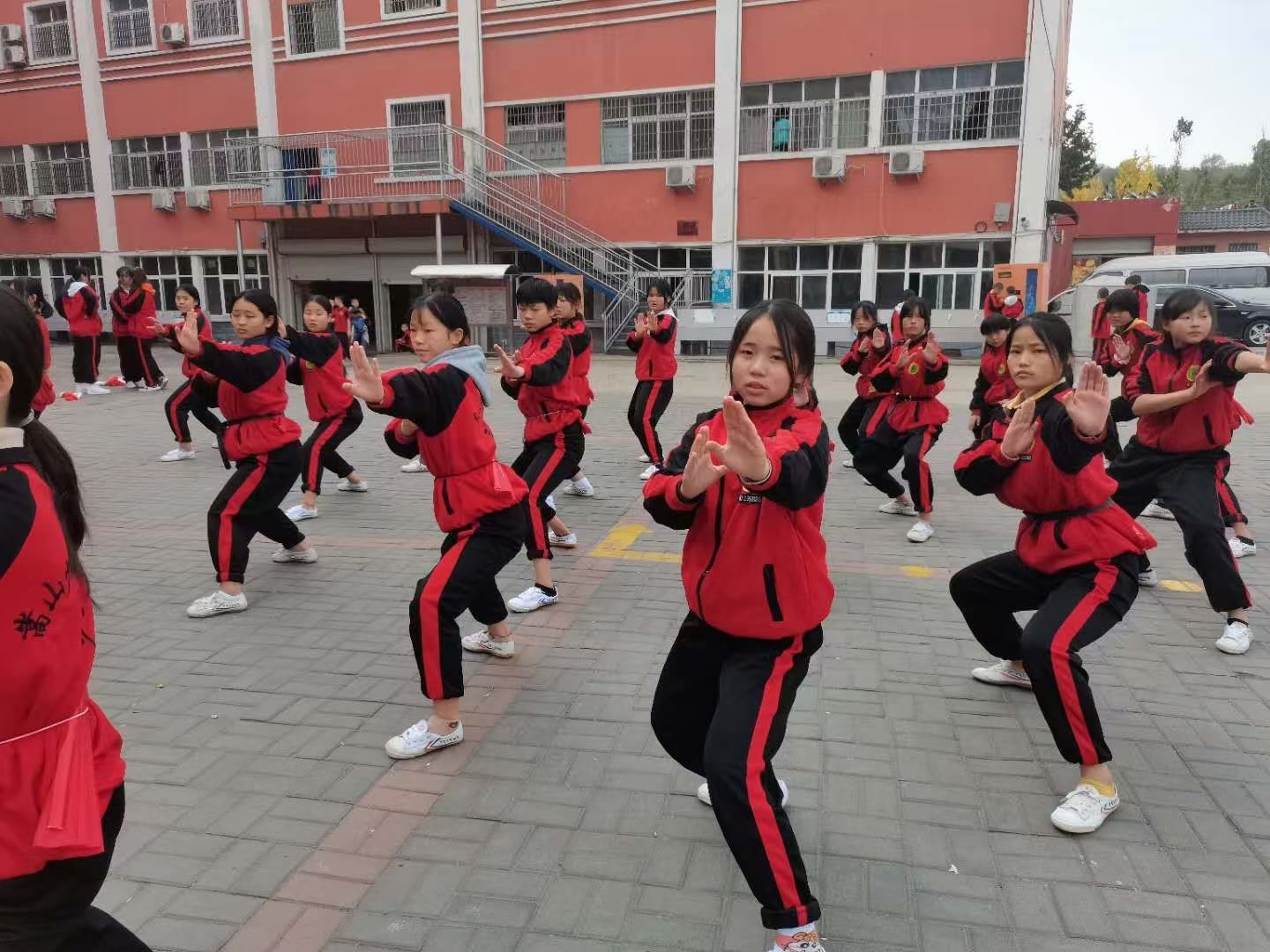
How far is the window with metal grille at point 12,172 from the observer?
1038 inches

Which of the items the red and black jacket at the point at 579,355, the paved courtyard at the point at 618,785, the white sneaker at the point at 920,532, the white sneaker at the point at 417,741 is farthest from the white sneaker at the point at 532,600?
the white sneaker at the point at 920,532

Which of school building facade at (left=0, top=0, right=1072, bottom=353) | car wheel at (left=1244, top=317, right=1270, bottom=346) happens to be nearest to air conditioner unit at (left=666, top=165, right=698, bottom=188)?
school building facade at (left=0, top=0, right=1072, bottom=353)

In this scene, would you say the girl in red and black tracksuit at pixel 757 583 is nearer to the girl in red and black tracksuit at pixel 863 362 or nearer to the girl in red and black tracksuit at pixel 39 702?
the girl in red and black tracksuit at pixel 39 702

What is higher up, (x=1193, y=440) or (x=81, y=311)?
(x=81, y=311)

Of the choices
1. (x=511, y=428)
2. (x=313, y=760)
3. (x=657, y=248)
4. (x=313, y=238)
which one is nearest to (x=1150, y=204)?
(x=657, y=248)

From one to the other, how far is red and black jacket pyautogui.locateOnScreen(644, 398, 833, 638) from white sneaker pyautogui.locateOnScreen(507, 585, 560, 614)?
2.47m

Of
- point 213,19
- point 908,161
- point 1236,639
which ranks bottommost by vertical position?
point 1236,639

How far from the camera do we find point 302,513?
21.8ft

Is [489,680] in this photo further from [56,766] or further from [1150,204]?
[1150,204]

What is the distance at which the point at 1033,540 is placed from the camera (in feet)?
10.1

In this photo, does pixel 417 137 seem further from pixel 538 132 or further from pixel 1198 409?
pixel 1198 409

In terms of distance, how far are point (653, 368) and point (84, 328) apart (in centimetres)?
1004

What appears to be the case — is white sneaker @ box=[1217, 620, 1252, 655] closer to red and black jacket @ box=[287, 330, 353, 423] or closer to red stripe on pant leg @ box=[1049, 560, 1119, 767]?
red stripe on pant leg @ box=[1049, 560, 1119, 767]

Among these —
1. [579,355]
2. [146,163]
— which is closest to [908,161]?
[579,355]
